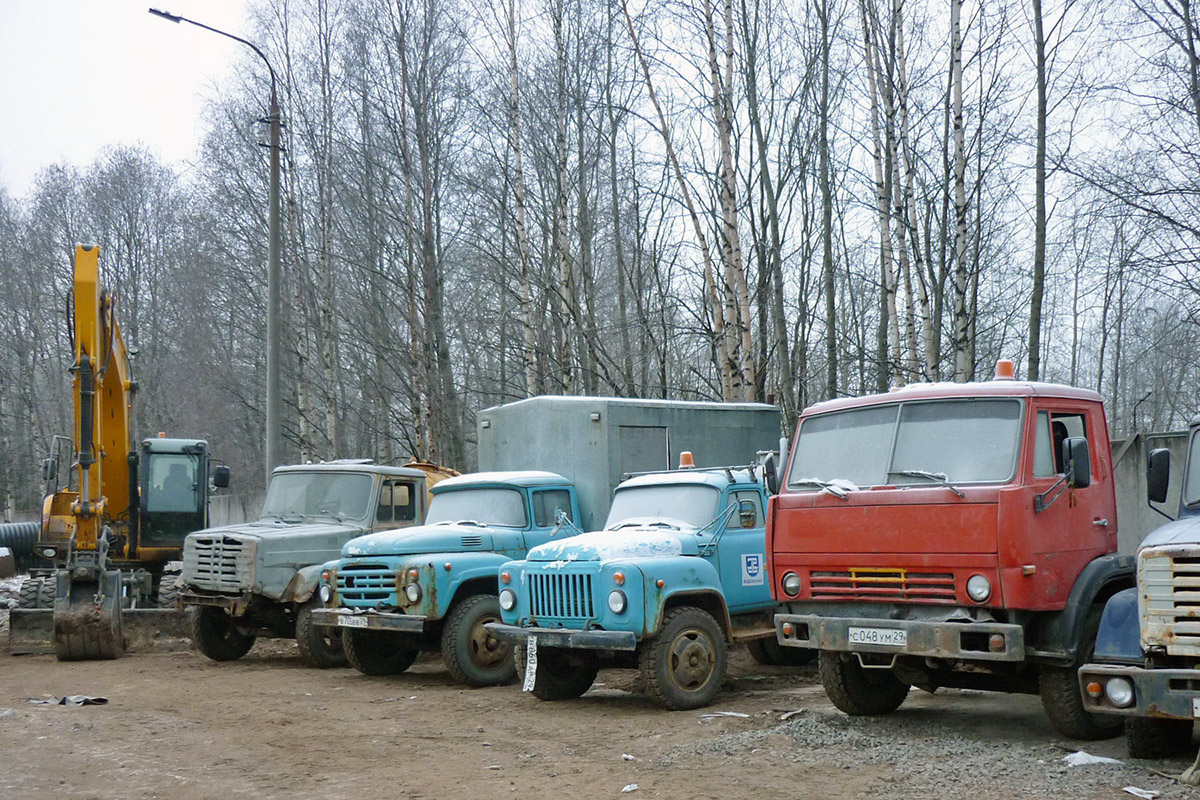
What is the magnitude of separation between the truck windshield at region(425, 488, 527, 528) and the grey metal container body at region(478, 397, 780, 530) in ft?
2.74

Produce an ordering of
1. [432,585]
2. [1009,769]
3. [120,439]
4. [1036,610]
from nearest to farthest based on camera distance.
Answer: [1009,769] < [1036,610] < [432,585] < [120,439]

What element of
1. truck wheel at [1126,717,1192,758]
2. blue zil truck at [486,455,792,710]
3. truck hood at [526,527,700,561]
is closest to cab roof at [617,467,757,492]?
blue zil truck at [486,455,792,710]

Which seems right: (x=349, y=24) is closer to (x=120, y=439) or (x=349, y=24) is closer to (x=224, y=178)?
(x=224, y=178)

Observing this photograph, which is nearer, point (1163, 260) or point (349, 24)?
point (1163, 260)

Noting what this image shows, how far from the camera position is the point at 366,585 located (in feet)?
38.8

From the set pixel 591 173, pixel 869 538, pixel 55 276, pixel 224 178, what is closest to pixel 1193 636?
pixel 869 538

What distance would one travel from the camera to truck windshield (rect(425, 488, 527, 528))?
12445 mm

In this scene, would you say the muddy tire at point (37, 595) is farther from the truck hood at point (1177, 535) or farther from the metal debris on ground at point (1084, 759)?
the truck hood at point (1177, 535)

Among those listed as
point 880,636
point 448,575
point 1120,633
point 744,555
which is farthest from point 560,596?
point 1120,633

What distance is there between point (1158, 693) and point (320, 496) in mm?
10368

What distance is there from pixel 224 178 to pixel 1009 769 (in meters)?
27.1

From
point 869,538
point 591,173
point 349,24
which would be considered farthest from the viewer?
point 591,173

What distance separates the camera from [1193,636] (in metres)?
6.07

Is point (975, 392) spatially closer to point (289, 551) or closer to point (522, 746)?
point (522, 746)
